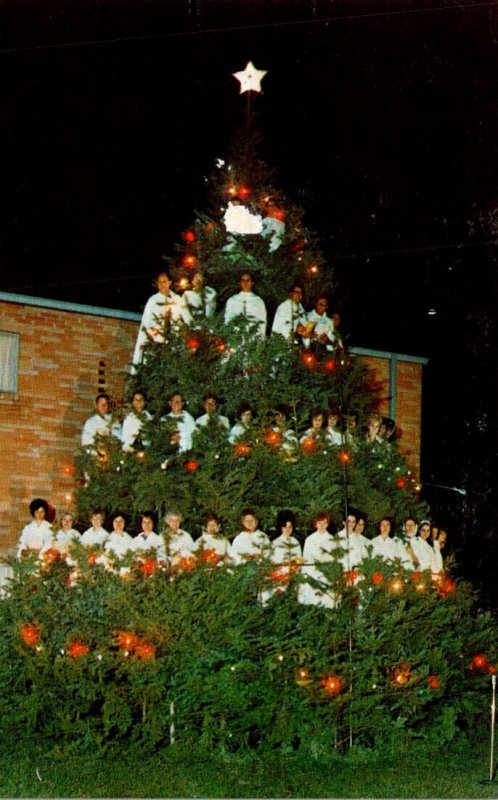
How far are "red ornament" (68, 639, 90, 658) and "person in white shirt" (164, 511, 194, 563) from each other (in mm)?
1458

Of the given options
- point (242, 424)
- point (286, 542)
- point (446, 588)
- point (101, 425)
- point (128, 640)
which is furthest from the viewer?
point (101, 425)

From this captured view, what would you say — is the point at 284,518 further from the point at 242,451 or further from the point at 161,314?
the point at 161,314

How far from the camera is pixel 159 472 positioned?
538 inches

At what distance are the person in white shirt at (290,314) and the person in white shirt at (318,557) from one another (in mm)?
3111

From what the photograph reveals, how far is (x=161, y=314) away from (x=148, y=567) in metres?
5.07

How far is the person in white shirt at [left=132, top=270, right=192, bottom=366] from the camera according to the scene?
15531mm

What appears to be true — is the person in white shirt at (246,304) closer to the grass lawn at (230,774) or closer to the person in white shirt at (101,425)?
the person in white shirt at (101,425)

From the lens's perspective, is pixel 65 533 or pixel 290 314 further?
pixel 290 314

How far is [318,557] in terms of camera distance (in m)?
13.0

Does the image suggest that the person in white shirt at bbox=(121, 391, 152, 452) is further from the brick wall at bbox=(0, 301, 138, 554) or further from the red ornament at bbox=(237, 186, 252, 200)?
the brick wall at bbox=(0, 301, 138, 554)

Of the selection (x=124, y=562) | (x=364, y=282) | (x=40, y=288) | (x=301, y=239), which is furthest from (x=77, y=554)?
(x=364, y=282)

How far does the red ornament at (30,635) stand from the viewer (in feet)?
38.9

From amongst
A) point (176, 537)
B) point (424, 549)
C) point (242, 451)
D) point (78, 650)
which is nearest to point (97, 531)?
point (176, 537)

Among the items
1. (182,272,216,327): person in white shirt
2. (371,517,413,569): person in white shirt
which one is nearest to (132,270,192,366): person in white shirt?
(182,272,216,327): person in white shirt
